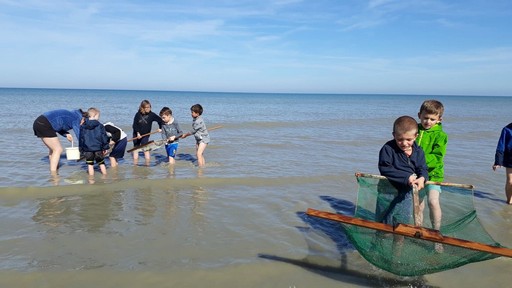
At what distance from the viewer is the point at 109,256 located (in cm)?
434

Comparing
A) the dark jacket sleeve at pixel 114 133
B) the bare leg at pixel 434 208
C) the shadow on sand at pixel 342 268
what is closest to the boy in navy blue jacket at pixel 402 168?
the bare leg at pixel 434 208

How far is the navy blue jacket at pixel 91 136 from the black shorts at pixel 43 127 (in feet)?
2.35

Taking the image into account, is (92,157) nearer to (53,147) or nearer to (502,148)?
(53,147)

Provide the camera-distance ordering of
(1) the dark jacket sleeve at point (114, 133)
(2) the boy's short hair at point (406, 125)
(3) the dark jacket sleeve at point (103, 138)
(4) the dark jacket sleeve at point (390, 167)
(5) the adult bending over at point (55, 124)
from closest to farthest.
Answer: (2) the boy's short hair at point (406, 125)
(4) the dark jacket sleeve at point (390, 167)
(5) the adult bending over at point (55, 124)
(3) the dark jacket sleeve at point (103, 138)
(1) the dark jacket sleeve at point (114, 133)

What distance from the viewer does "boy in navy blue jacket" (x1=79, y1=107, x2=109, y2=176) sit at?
7871 millimetres

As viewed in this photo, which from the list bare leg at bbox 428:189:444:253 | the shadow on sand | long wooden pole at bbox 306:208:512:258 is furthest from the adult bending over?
bare leg at bbox 428:189:444:253

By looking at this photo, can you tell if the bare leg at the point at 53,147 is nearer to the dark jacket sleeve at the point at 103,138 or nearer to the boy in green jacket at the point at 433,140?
the dark jacket sleeve at the point at 103,138

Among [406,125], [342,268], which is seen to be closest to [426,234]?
[406,125]

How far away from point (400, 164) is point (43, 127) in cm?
743

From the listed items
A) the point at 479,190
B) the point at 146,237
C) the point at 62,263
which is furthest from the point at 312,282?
the point at 479,190

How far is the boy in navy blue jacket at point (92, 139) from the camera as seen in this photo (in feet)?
25.8

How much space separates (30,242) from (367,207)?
4239mm

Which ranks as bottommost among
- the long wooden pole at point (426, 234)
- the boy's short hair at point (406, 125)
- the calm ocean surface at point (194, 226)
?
the calm ocean surface at point (194, 226)

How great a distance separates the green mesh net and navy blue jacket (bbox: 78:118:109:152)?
6.05 m
